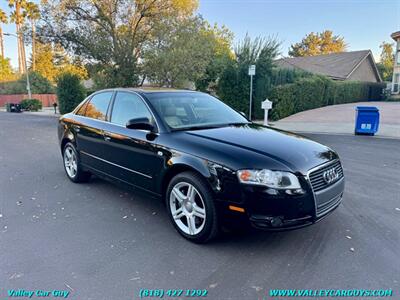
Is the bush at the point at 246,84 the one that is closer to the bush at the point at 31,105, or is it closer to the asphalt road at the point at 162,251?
the asphalt road at the point at 162,251

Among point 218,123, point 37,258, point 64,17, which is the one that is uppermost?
point 64,17

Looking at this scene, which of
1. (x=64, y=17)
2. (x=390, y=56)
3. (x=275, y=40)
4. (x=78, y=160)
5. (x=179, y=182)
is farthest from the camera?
(x=390, y=56)

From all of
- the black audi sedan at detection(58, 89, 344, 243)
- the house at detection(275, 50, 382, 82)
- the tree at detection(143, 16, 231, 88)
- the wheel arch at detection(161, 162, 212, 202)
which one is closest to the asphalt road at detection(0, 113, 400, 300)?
the black audi sedan at detection(58, 89, 344, 243)

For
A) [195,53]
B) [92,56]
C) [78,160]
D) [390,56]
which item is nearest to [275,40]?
[195,53]

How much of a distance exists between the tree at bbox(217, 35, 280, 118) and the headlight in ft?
42.7

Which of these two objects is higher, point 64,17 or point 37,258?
point 64,17

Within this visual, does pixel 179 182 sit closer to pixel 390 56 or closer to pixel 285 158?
pixel 285 158

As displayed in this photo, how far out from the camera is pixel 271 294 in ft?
7.67

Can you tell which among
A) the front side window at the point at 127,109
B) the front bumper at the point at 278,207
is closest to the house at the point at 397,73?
the front side window at the point at 127,109

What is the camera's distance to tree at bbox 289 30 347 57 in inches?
2229

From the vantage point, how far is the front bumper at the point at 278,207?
2617mm

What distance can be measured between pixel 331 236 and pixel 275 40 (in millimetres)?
13459

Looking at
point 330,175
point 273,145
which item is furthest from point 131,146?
point 330,175

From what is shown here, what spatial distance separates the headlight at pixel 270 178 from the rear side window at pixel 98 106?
8.47 feet
